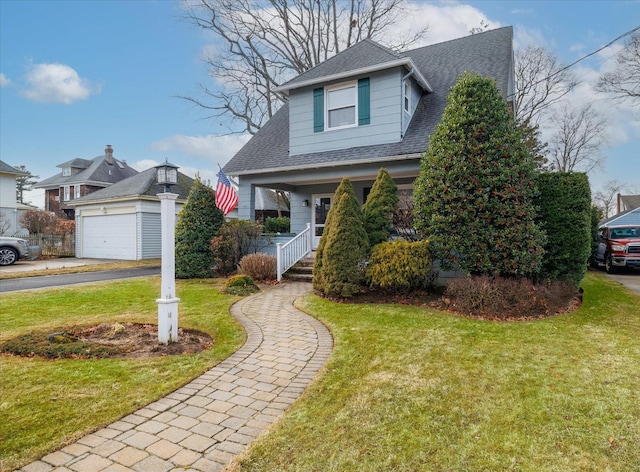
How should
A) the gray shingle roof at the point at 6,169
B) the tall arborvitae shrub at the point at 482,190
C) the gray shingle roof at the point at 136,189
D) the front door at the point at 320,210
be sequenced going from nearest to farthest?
the tall arborvitae shrub at the point at 482,190 → the front door at the point at 320,210 → the gray shingle roof at the point at 136,189 → the gray shingle roof at the point at 6,169

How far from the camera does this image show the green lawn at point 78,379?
265 centimetres

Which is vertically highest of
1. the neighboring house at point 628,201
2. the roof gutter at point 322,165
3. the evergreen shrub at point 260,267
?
the neighboring house at point 628,201

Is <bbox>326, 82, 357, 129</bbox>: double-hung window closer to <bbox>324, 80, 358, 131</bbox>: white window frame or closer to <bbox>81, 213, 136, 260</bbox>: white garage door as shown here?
<bbox>324, 80, 358, 131</bbox>: white window frame

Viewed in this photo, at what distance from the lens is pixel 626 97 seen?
19344mm

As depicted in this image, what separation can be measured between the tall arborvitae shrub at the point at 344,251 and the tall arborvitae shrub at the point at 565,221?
3.41 meters

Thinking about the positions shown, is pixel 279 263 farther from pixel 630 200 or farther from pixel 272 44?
pixel 630 200

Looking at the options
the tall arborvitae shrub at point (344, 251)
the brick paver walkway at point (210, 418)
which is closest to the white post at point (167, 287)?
the brick paver walkway at point (210, 418)

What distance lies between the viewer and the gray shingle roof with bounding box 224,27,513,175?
34.2 feet

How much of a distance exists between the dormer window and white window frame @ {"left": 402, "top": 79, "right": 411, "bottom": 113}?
1032mm

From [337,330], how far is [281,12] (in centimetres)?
1980

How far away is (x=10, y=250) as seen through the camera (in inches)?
A: 593

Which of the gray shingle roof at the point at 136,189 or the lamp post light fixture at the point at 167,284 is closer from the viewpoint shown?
the lamp post light fixture at the point at 167,284

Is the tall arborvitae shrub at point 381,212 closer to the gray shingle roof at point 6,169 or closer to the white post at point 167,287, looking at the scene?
the white post at point 167,287

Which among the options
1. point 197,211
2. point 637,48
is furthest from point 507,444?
point 637,48
